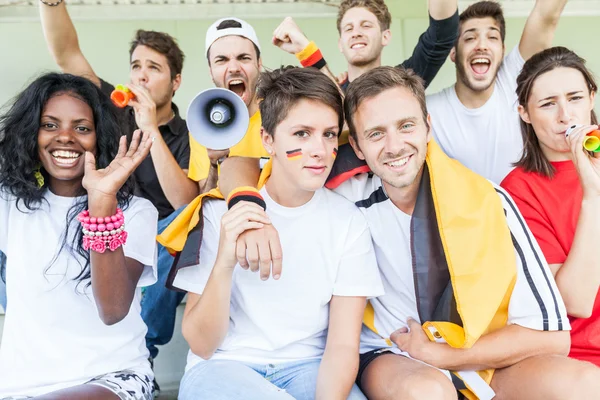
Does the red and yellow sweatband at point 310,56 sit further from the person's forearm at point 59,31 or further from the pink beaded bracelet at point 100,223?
the person's forearm at point 59,31

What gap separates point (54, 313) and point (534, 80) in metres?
1.88

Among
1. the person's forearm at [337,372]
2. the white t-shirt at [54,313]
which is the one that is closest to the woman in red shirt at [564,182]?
the person's forearm at [337,372]

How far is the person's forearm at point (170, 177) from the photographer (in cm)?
266

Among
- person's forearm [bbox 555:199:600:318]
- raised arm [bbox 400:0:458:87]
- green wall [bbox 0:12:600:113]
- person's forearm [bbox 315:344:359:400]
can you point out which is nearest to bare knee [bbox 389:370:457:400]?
person's forearm [bbox 315:344:359:400]

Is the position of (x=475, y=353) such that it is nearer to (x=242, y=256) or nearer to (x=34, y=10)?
(x=242, y=256)

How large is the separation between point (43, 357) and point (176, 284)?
44cm

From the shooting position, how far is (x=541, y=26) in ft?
8.82

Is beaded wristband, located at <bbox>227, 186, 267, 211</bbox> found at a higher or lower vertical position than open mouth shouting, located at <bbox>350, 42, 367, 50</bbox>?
lower

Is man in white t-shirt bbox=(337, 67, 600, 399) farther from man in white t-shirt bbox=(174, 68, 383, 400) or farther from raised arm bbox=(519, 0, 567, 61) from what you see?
raised arm bbox=(519, 0, 567, 61)

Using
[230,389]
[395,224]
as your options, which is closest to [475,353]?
[395,224]

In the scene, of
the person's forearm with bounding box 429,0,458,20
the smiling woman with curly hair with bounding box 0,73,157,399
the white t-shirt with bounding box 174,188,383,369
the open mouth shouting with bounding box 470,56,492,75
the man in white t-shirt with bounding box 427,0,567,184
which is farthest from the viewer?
the open mouth shouting with bounding box 470,56,492,75

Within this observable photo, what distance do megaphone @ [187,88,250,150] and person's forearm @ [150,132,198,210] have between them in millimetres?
797

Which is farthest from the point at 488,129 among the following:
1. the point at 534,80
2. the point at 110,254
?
the point at 110,254

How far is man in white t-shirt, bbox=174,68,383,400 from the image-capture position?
5.69 ft
